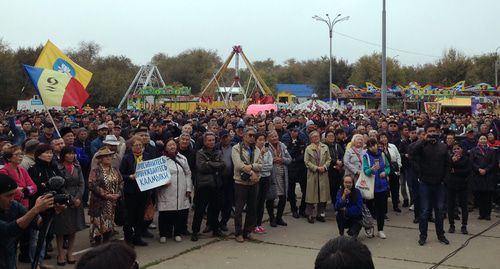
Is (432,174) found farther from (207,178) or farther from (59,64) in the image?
(59,64)

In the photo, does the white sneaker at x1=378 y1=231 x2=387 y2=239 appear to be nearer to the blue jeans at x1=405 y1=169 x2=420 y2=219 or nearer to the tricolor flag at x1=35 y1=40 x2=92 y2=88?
the blue jeans at x1=405 y1=169 x2=420 y2=219

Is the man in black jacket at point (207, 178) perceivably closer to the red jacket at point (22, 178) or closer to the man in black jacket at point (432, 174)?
the red jacket at point (22, 178)

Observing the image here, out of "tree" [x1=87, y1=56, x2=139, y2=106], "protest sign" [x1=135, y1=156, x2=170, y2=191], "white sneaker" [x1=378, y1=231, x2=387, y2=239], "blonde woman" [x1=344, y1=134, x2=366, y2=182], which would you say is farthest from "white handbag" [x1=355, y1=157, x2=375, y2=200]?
"tree" [x1=87, y1=56, x2=139, y2=106]

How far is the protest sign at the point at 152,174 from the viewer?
827 centimetres

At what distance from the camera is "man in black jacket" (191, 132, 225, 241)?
8727 millimetres

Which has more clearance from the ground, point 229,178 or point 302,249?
point 229,178

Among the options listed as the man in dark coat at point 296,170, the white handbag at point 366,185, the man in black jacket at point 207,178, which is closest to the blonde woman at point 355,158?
the white handbag at point 366,185

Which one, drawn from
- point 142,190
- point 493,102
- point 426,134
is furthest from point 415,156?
point 493,102

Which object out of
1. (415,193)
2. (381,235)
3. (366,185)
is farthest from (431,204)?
(415,193)

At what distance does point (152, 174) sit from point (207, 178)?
35.7 inches

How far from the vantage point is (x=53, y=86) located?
406 inches

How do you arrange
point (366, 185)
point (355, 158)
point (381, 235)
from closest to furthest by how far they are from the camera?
point (381, 235) → point (366, 185) → point (355, 158)

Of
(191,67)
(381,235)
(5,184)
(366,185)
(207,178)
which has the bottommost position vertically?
(381,235)

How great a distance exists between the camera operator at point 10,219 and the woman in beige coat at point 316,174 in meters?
6.78
